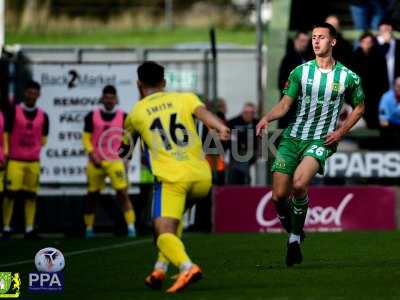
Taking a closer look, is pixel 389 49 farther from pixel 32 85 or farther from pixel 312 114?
pixel 312 114

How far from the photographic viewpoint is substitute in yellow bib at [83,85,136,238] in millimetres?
19922

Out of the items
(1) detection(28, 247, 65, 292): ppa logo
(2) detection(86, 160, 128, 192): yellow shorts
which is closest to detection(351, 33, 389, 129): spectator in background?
(2) detection(86, 160, 128, 192): yellow shorts

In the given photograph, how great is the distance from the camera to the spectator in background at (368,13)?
80.0ft

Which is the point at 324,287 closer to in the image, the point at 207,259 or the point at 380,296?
the point at 380,296

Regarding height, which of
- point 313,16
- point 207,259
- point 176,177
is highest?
point 313,16

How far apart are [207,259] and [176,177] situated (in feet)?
→ 11.4

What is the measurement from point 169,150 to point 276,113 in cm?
208

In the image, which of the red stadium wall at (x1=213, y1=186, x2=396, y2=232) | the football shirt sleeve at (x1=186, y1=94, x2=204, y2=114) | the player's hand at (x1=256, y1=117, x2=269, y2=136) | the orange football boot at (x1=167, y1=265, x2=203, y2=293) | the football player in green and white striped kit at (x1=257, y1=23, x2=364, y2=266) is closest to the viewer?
Answer: the orange football boot at (x1=167, y1=265, x2=203, y2=293)

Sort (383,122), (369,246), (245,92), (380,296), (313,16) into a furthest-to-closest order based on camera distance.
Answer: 1. (245,92)
2. (313,16)
3. (383,122)
4. (369,246)
5. (380,296)

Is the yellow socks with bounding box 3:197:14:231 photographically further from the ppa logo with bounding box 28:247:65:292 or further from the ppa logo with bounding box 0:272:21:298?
the ppa logo with bounding box 0:272:21:298

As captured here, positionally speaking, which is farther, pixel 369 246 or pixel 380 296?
pixel 369 246

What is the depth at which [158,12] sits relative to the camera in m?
46.3

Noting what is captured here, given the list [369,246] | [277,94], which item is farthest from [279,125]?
[369,246]

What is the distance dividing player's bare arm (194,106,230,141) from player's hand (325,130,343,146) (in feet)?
7.93
